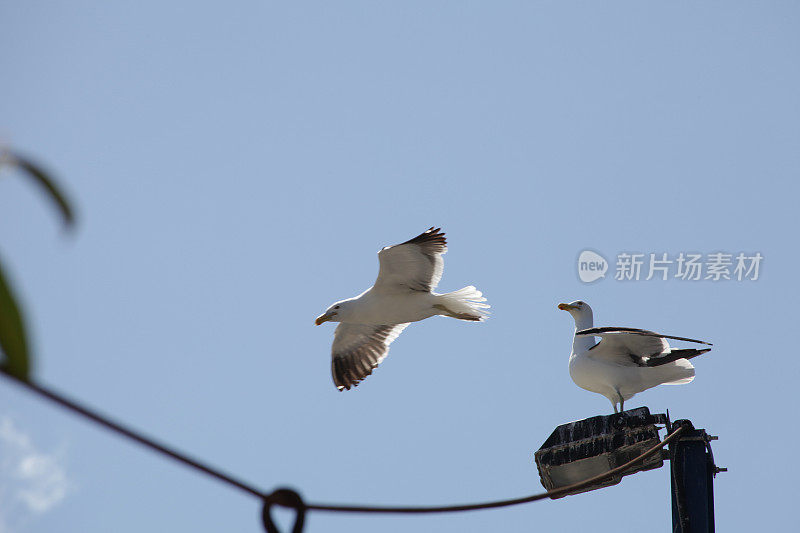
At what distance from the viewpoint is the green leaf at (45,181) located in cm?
94

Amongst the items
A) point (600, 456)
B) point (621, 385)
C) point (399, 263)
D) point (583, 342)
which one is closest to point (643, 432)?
point (600, 456)

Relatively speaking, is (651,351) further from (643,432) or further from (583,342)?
(643,432)

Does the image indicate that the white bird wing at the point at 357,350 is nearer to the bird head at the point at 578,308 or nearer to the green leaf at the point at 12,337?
the bird head at the point at 578,308

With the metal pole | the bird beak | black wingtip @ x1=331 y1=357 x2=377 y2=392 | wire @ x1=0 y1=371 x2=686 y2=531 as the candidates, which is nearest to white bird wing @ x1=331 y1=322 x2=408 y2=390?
black wingtip @ x1=331 y1=357 x2=377 y2=392

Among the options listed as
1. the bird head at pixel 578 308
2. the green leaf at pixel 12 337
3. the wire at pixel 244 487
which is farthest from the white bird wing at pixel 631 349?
the green leaf at pixel 12 337

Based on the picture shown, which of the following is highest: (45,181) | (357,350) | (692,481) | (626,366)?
(357,350)

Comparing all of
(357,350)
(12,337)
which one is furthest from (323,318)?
(12,337)

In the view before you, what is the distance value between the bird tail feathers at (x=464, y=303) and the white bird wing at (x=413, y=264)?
7.6 inches

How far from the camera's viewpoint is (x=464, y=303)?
32.0ft

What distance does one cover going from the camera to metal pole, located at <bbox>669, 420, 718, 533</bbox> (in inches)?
163

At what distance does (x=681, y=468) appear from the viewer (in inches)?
168

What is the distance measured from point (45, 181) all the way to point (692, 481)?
3.83 meters

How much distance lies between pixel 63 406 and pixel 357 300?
8791 mm

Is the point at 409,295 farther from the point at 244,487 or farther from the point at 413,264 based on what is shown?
the point at 244,487
